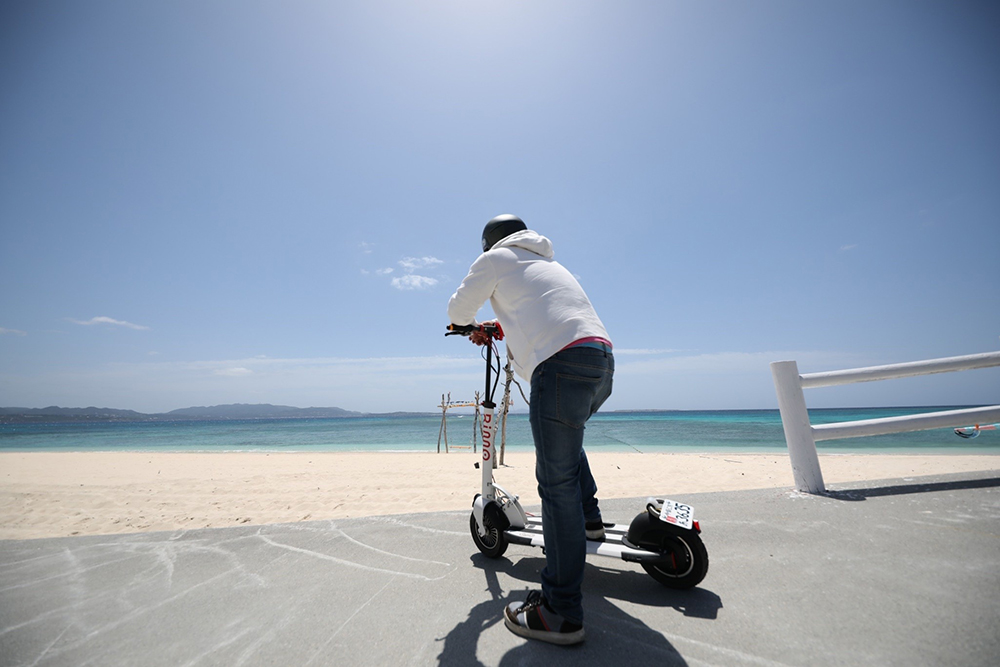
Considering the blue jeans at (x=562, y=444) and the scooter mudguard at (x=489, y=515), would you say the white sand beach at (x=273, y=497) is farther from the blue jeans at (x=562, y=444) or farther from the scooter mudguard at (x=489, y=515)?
the blue jeans at (x=562, y=444)

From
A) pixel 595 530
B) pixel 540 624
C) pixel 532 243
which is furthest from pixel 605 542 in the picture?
pixel 532 243

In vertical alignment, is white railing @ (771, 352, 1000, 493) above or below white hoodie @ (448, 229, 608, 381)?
below

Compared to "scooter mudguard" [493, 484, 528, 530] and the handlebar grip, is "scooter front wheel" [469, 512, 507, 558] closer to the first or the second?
"scooter mudguard" [493, 484, 528, 530]

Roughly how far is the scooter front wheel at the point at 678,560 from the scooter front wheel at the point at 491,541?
0.84m

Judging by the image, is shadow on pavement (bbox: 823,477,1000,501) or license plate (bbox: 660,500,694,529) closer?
license plate (bbox: 660,500,694,529)

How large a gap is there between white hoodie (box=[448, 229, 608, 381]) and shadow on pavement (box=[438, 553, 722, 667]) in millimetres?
1085

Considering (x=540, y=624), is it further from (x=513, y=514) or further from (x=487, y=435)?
(x=487, y=435)

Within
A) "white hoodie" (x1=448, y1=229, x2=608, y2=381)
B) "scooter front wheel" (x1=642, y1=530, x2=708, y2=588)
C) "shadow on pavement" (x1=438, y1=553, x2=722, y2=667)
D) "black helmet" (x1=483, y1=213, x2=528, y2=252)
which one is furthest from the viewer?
"black helmet" (x1=483, y1=213, x2=528, y2=252)

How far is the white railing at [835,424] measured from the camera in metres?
3.39

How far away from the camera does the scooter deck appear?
2.03 m

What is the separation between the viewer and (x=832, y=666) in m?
1.33

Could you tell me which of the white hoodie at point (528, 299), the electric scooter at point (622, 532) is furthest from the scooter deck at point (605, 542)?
the white hoodie at point (528, 299)

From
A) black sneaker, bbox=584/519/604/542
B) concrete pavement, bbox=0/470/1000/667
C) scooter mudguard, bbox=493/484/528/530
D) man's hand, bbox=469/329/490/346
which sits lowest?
concrete pavement, bbox=0/470/1000/667

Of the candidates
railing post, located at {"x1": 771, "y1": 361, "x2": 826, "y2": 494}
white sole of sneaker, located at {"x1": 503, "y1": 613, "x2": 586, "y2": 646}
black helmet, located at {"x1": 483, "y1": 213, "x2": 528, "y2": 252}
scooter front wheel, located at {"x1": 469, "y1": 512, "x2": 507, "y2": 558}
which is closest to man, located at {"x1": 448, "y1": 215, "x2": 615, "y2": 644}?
white sole of sneaker, located at {"x1": 503, "y1": 613, "x2": 586, "y2": 646}
